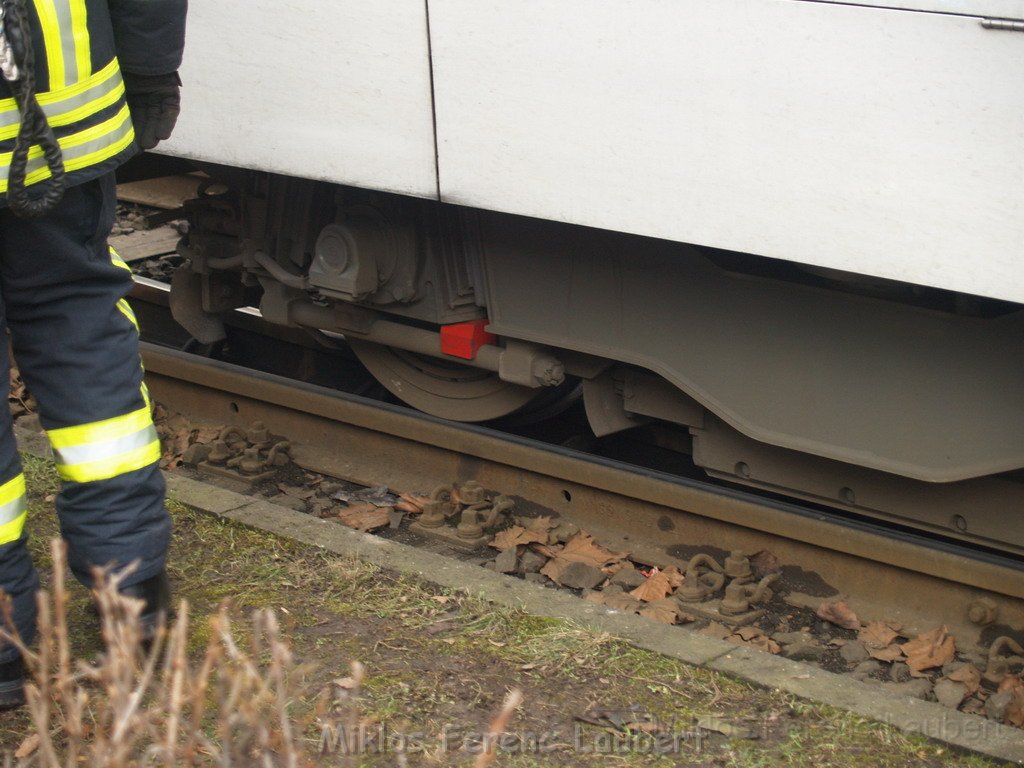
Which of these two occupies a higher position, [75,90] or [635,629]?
[75,90]

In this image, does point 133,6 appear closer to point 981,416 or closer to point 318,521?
point 318,521

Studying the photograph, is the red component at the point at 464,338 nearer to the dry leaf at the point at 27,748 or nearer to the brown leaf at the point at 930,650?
the brown leaf at the point at 930,650

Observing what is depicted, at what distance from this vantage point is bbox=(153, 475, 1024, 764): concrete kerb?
9.14 feet

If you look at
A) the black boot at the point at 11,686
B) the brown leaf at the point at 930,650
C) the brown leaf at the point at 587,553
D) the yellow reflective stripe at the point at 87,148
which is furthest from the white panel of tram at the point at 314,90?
the brown leaf at the point at 930,650

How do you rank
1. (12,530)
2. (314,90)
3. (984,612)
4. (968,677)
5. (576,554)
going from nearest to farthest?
(12,530) < (968,677) < (984,612) < (314,90) < (576,554)

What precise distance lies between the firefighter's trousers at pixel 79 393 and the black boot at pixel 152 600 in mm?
56

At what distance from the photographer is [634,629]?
323cm

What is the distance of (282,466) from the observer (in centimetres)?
477

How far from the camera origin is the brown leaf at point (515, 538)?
4.14 metres

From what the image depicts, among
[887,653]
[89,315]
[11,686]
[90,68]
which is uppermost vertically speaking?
[90,68]

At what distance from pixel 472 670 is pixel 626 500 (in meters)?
1.23

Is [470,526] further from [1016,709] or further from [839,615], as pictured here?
[1016,709]

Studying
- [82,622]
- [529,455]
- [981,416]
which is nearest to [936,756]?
[981,416]

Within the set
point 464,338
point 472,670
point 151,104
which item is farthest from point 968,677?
point 151,104
